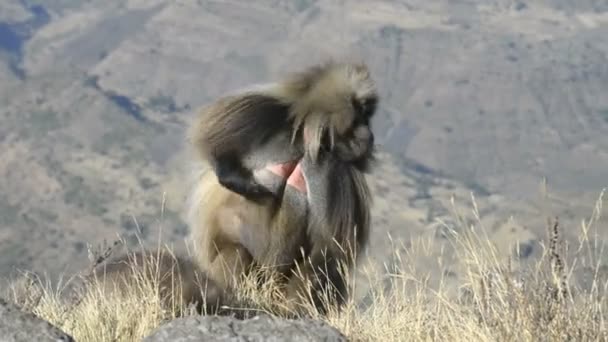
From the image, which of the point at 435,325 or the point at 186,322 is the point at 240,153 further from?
the point at 186,322

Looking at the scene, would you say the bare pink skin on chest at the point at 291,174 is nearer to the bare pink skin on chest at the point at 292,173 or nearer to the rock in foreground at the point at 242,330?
the bare pink skin on chest at the point at 292,173

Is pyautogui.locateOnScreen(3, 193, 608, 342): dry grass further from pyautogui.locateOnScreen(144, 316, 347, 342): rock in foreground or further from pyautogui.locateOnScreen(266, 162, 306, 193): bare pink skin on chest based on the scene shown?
pyautogui.locateOnScreen(266, 162, 306, 193): bare pink skin on chest

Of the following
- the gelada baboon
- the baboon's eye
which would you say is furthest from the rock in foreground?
the baboon's eye

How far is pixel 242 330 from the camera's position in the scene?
374cm

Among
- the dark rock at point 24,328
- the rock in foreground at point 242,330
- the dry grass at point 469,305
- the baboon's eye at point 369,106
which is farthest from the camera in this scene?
the baboon's eye at point 369,106

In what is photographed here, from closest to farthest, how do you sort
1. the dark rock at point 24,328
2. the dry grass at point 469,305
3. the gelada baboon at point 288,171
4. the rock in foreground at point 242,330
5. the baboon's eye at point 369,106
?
the dark rock at point 24,328 → the rock in foreground at point 242,330 → the dry grass at point 469,305 → the gelada baboon at point 288,171 → the baboon's eye at point 369,106

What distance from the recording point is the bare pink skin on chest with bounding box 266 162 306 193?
6.68 metres

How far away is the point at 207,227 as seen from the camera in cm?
684

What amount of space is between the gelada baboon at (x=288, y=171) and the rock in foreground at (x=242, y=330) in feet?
8.98

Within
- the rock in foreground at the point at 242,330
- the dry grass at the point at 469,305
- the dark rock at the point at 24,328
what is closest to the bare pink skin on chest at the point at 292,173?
the dry grass at the point at 469,305

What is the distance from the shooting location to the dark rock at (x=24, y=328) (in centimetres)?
355

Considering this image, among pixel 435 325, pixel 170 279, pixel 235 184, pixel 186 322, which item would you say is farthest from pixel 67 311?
pixel 235 184

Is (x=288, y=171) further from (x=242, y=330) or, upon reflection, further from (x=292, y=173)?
(x=242, y=330)

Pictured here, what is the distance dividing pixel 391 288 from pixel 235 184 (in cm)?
124
